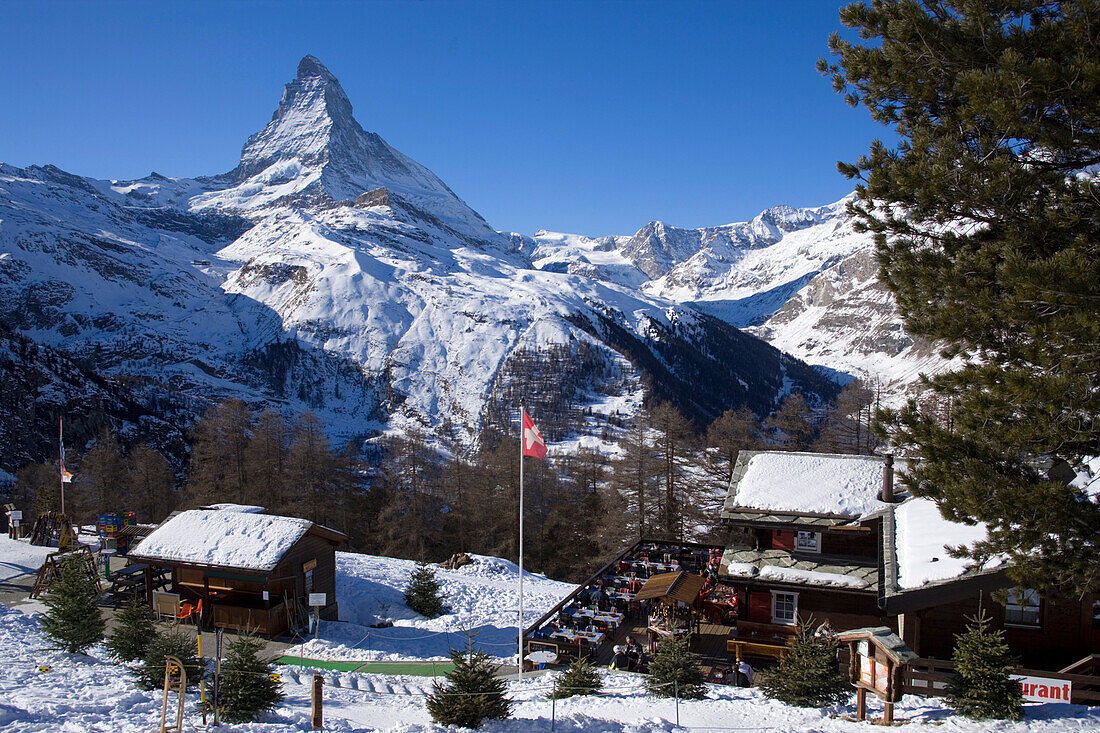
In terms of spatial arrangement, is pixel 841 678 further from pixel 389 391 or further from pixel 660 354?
pixel 660 354

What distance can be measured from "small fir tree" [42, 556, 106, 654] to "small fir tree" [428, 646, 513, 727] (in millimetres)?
11122

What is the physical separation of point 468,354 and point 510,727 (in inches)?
5752

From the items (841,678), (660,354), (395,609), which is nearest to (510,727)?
(841,678)

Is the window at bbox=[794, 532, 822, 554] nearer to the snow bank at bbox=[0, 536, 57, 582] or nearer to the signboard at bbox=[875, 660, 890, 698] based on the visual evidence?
the signboard at bbox=[875, 660, 890, 698]

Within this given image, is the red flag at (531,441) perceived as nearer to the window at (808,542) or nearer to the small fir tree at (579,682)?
the small fir tree at (579,682)

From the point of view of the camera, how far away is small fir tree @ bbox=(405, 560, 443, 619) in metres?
27.4

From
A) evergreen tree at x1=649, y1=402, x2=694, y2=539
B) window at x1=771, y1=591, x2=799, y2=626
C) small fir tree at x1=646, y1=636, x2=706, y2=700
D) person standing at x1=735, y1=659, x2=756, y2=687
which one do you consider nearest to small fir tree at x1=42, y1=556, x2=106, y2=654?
small fir tree at x1=646, y1=636, x2=706, y2=700

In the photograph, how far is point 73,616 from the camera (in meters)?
16.9

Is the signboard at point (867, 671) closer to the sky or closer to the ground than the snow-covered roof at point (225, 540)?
closer to the ground

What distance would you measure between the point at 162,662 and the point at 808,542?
1779 centimetres

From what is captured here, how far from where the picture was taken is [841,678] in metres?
13.6

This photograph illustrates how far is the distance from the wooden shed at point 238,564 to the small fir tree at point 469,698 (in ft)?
40.5

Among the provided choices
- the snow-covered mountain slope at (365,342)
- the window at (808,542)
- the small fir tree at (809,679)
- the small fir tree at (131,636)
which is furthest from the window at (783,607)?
the snow-covered mountain slope at (365,342)

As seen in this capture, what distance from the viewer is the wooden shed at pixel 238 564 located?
2223 cm
